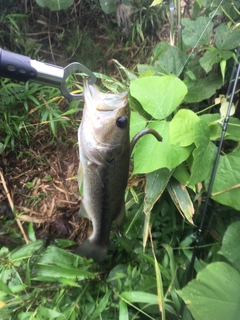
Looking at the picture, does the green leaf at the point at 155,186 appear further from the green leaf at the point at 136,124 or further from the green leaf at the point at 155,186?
the green leaf at the point at 136,124

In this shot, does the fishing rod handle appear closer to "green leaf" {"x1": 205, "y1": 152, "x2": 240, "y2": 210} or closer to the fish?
the fish

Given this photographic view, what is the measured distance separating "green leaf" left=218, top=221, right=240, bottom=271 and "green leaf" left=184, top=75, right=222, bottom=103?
669 mm

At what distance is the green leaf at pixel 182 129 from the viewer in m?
1.18

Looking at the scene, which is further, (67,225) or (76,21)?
(76,21)

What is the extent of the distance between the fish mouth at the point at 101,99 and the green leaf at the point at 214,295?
27.8 inches

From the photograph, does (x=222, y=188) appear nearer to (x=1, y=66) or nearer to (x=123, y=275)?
(x=123, y=275)

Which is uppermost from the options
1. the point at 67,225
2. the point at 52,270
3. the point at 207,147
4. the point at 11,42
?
the point at 11,42

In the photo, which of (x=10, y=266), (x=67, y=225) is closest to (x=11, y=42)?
(x=67, y=225)

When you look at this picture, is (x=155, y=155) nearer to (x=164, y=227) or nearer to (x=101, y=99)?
Result: (x=101, y=99)

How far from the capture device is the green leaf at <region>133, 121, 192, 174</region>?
3.86ft

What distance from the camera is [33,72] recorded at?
840 mm

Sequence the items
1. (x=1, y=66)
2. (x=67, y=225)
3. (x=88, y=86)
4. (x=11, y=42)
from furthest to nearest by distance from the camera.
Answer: (x=11, y=42) → (x=67, y=225) → (x=88, y=86) → (x=1, y=66)

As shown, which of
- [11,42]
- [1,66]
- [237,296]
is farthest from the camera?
[11,42]

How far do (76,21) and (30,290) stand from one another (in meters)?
1.72
